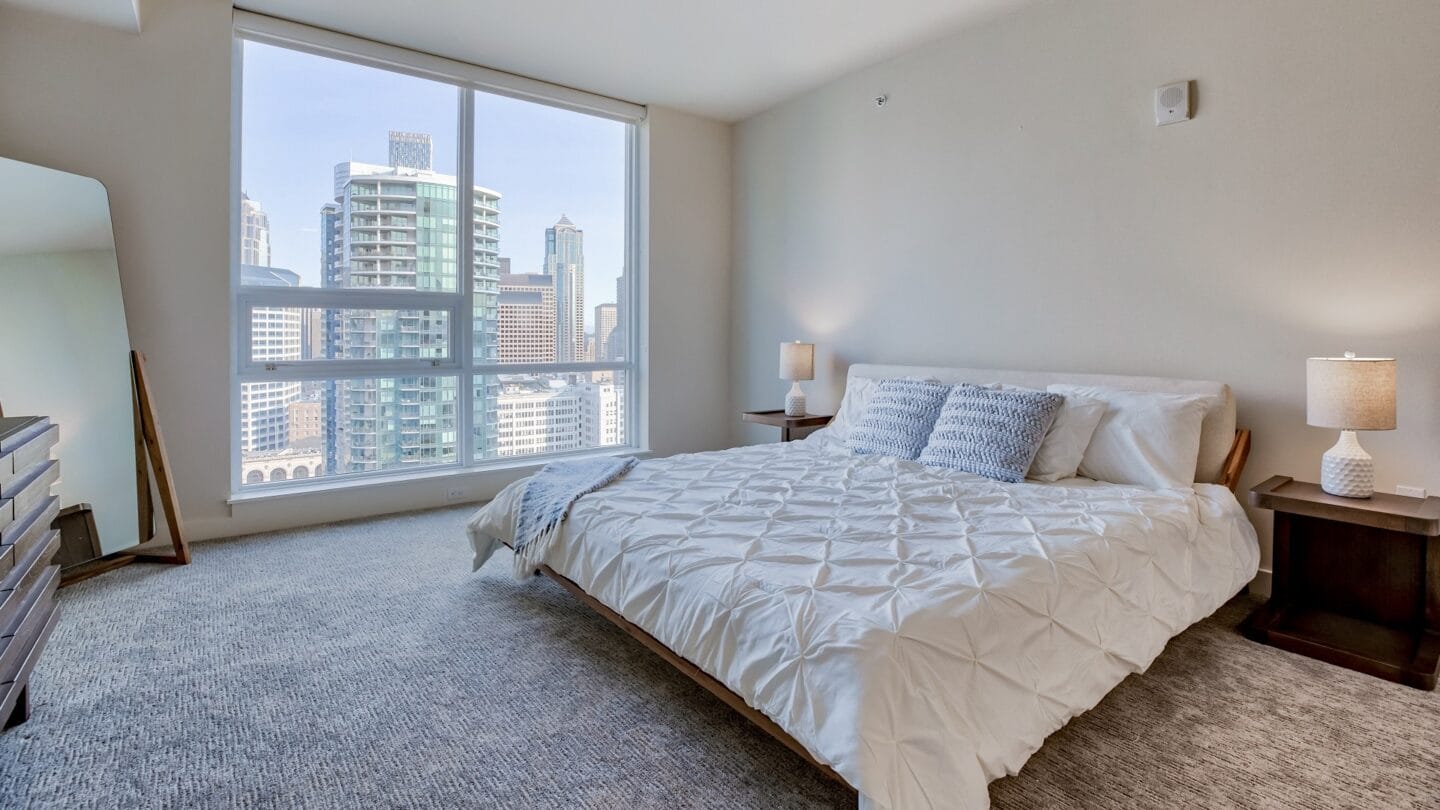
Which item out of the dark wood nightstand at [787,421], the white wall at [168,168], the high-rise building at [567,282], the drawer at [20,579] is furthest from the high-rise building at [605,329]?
the drawer at [20,579]

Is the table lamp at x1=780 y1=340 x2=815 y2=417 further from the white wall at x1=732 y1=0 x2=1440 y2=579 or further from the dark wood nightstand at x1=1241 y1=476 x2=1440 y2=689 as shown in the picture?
the dark wood nightstand at x1=1241 y1=476 x2=1440 y2=689

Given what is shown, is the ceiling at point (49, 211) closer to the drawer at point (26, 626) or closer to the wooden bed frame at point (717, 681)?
the drawer at point (26, 626)

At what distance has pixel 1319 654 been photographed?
7.40ft

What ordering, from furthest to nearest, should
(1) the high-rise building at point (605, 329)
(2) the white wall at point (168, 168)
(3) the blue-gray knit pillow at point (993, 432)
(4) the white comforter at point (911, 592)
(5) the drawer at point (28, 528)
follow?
(1) the high-rise building at point (605, 329) < (2) the white wall at point (168, 168) < (3) the blue-gray knit pillow at point (993, 432) < (5) the drawer at point (28, 528) < (4) the white comforter at point (911, 592)

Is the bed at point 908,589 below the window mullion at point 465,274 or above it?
below

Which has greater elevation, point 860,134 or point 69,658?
point 860,134

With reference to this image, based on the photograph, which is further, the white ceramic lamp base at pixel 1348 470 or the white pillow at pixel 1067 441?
the white pillow at pixel 1067 441

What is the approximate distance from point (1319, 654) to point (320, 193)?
4.94 meters

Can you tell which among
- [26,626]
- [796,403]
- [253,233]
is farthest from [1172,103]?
[253,233]

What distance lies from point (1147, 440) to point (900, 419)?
99 centimetres

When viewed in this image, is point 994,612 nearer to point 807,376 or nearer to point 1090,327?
point 1090,327

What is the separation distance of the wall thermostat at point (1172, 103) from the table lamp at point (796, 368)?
2.16 metres

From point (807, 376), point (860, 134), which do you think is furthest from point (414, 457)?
point (860, 134)

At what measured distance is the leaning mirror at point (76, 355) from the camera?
2719mm
